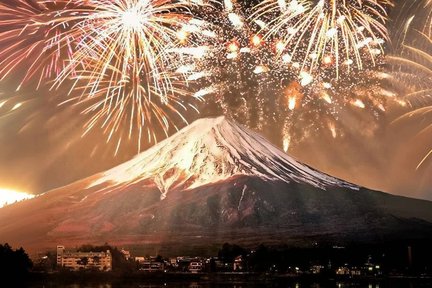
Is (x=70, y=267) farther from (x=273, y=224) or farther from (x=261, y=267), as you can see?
(x=273, y=224)

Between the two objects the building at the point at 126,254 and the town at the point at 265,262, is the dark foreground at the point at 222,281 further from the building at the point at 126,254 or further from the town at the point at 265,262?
the building at the point at 126,254

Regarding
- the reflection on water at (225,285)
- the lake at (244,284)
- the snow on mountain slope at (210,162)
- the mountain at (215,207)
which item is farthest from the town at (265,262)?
the snow on mountain slope at (210,162)

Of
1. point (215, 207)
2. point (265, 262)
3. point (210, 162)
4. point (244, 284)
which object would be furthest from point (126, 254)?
point (210, 162)

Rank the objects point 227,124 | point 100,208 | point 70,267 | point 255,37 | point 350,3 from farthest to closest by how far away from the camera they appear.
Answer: point 227,124, point 100,208, point 70,267, point 255,37, point 350,3

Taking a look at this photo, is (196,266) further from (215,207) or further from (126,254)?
(215,207)

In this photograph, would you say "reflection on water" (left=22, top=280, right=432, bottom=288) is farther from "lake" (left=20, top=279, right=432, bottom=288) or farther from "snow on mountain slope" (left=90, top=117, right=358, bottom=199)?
"snow on mountain slope" (left=90, top=117, right=358, bottom=199)

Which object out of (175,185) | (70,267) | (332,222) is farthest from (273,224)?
(70,267)

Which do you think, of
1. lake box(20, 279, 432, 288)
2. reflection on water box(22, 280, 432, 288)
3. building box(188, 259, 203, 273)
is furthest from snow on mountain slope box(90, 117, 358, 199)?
reflection on water box(22, 280, 432, 288)
